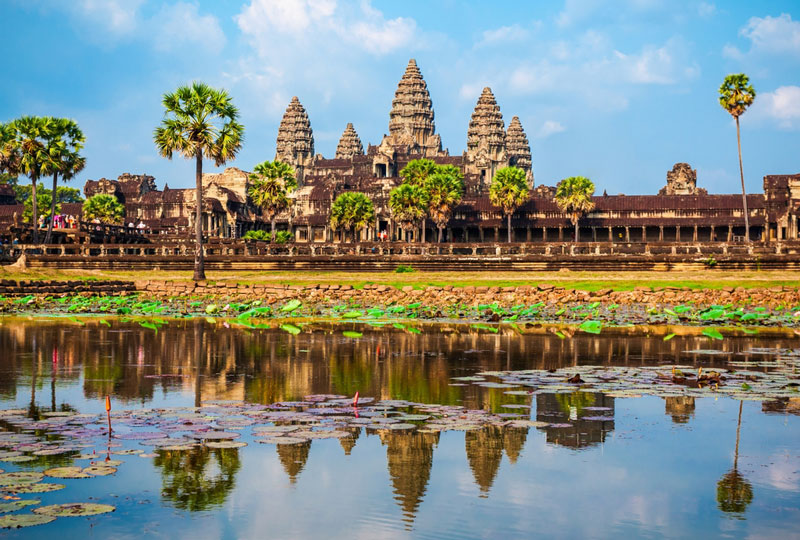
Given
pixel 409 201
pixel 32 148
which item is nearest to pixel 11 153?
pixel 32 148

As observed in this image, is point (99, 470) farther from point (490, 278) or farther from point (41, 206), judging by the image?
point (41, 206)

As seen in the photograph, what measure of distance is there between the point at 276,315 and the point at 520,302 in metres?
10.7

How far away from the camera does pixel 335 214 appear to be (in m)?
117

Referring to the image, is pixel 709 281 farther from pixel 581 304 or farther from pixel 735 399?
pixel 735 399

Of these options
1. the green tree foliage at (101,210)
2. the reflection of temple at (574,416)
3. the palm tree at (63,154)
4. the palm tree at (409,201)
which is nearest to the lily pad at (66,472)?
the reflection of temple at (574,416)

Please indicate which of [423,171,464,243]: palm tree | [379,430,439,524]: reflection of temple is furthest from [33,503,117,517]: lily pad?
[423,171,464,243]: palm tree

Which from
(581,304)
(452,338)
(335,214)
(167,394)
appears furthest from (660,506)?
(335,214)

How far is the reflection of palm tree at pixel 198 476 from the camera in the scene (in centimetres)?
888

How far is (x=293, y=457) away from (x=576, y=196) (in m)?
104

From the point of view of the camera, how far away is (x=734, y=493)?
9.28 meters

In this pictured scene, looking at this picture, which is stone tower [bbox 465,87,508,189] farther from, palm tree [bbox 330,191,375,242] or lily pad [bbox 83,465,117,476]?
lily pad [bbox 83,465,117,476]

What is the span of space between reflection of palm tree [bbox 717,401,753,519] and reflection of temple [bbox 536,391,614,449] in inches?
75.7

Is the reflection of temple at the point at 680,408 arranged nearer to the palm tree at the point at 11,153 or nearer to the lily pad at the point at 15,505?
the lily pad at the point at 15,505

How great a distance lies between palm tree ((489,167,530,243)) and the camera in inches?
4518
